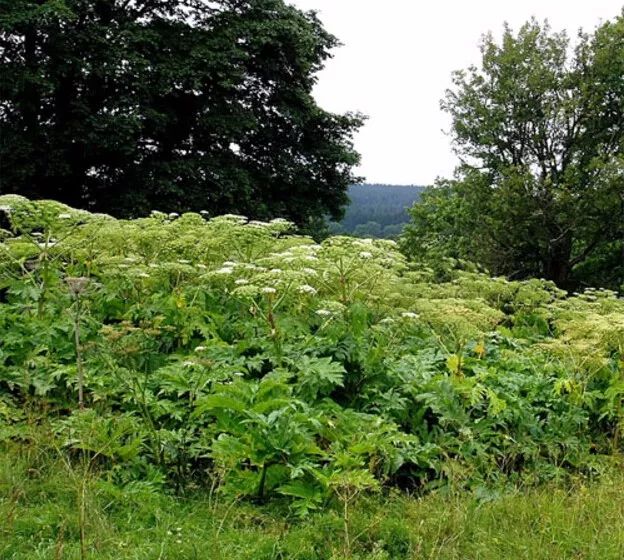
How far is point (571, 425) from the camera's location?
508cm

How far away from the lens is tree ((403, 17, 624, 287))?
2305 cm

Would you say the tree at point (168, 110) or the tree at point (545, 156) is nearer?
the tree at point (168, 110)

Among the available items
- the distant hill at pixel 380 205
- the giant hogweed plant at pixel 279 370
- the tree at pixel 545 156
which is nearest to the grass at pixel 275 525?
the giant hogweed plant at pixel 279 370

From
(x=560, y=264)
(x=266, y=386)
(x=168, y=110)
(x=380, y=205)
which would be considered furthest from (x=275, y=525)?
(x=380, y=205)

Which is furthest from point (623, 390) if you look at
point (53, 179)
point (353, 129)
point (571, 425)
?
point (353, 129)

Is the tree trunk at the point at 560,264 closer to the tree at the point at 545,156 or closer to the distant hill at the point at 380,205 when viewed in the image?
the tree at the point at 545,156

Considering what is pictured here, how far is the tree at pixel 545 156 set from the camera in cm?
2305

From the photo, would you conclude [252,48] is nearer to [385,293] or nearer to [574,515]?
[385,293]

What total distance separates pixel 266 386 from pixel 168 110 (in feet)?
56.8

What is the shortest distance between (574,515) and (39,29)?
1865 cm

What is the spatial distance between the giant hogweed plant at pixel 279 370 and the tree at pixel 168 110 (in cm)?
1216

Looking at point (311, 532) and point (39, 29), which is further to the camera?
point (39, 29)

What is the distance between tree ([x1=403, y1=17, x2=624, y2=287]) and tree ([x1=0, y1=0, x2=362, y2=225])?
5528 mm

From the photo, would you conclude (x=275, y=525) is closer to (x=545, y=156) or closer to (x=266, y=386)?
(x=266, y=386)
